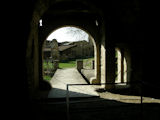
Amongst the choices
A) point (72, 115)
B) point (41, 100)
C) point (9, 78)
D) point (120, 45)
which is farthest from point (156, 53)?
point (9, 78)

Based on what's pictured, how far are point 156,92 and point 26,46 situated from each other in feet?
22.9

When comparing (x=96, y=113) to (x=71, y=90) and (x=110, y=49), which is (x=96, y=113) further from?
(x=110, y=49)

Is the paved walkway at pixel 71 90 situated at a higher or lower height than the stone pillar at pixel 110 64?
lower

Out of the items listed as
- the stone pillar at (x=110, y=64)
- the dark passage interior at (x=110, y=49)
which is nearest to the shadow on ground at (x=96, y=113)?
the dark passage interior at (x=110, y=49)

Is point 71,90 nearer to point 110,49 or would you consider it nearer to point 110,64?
point 110,64

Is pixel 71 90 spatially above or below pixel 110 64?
below

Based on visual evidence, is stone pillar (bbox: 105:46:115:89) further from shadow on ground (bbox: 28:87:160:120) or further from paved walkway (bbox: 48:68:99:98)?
shadow on ground (bbox: 28:87:160:120)

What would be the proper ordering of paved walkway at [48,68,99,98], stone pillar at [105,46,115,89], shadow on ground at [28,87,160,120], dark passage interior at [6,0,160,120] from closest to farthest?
1. shadow on ground at [28,87,160,120]
2. dark passage interior at [6,0,160,120]
3. paved walkway at [48,68,99,98]
4. stone pillar at [105,46,115,89]

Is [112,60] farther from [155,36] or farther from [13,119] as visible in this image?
[13,119]

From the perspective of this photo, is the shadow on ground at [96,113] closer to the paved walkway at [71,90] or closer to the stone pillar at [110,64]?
the paved walkway at [71,90]

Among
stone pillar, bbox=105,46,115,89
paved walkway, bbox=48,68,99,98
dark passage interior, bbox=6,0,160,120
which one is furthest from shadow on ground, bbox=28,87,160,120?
stone pillar, bbox=105,46,115,89

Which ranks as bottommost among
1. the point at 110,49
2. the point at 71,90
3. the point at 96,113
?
the point at 96,113

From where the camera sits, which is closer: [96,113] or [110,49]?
[96,113]

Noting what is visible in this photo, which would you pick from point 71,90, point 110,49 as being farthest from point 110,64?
point 71,90
